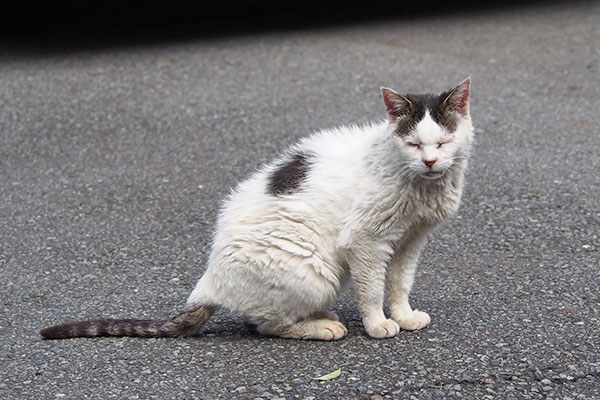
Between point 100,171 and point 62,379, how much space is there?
10.9ft

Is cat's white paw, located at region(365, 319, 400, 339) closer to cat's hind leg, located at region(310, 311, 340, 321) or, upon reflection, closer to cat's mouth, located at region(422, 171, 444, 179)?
cat's hind leg, located at region(310, 311, 340, 321)

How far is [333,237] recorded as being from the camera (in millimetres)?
3947

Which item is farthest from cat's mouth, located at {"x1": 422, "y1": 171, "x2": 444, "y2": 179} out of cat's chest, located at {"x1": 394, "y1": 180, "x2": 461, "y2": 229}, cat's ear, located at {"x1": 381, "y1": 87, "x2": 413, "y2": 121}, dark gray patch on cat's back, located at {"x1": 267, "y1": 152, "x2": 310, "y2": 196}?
dark gray patch on cat's back, located at {"x1": 267, "y1": 152, "x2": 310, "y2": 196}

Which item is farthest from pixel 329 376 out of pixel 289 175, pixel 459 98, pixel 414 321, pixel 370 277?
pixel 459 98

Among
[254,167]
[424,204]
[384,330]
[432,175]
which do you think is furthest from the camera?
[254,167]

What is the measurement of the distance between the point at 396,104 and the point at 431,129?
23 cm

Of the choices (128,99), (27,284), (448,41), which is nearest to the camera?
(27,284)

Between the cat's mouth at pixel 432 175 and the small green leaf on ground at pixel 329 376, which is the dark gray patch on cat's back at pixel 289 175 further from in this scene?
the small green leaf on ground at pixel 329 376

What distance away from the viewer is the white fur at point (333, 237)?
384 cm

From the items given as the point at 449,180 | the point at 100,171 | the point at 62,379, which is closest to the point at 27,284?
the point at 62,379

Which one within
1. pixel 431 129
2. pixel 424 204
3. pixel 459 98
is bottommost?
pixel 424 204

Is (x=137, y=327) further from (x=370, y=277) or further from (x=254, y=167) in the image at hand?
(x=254, y=167)

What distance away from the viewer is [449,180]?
387cm

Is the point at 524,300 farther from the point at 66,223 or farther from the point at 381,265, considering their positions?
the point at 66,223
